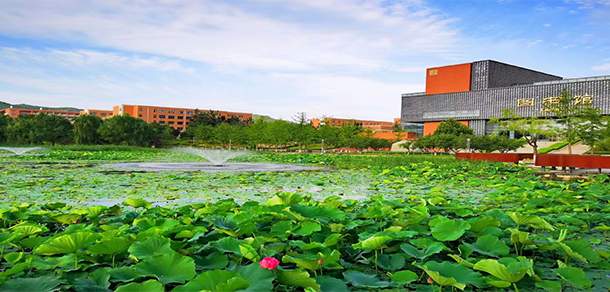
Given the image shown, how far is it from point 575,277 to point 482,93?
4555 cm

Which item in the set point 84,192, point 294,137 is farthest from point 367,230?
point 294,137

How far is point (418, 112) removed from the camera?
48875mm

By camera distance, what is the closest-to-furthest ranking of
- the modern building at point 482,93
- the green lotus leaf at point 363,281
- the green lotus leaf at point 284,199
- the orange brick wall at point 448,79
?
1. the green lotus leaf at point 363,281
2. the green lotus leaf at point 284,199
3. the modern building at point 482,93
4. the orange brick wall at point 448,79

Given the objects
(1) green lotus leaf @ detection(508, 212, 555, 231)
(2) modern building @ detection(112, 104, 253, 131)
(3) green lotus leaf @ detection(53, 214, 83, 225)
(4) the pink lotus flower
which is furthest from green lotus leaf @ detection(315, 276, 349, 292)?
(2) modern building @ detection(112, 104, 253, 131)

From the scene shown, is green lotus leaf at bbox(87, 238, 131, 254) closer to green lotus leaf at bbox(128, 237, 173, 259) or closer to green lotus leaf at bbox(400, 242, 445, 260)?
green lotus leaf at bbox(128, 237, 173, 259)

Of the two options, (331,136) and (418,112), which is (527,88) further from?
(331,136)

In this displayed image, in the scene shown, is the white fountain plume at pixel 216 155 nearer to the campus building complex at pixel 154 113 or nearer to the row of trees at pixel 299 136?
the row of trees at pixel 299 136

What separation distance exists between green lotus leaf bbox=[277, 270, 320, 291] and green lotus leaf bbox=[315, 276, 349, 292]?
0.19 ft

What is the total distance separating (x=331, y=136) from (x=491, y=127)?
19.4 metres

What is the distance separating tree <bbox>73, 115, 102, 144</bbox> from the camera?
34000mm

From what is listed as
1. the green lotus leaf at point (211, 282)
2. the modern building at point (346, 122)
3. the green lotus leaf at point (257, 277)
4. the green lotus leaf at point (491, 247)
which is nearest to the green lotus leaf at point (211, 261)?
the green lotus leaf at point (257, 277)

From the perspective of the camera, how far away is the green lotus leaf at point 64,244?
1634 millimetres

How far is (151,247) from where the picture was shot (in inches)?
66.6

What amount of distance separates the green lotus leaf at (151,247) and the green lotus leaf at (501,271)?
1.21 m
